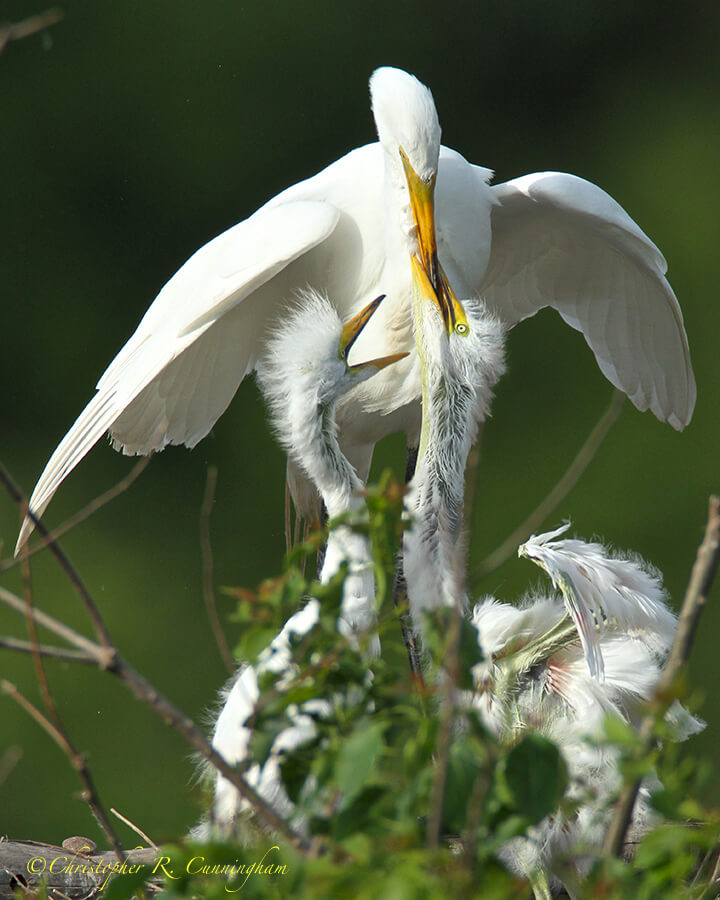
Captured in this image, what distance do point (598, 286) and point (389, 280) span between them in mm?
617

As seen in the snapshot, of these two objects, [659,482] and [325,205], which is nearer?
[325,205]

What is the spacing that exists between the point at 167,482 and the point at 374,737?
14.1ft

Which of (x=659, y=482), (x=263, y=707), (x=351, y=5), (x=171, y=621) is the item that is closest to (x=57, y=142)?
(x=351, y=5)

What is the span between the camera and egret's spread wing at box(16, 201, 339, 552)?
204cm

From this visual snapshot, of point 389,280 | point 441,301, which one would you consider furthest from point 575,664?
point 389,280

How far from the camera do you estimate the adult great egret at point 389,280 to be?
2.04m

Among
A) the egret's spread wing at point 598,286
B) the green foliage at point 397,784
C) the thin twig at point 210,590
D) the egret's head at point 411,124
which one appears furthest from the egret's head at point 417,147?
the green foliage at point 397,784

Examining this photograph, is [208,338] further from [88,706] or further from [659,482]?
[659,482]

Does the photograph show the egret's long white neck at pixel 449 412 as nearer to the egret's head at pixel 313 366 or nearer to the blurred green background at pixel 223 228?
the egret's head at pixel 313 366

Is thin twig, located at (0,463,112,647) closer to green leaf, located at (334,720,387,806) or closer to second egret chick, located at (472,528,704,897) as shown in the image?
green leaf, located at (334,720,387,806)

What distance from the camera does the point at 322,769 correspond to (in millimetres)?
780

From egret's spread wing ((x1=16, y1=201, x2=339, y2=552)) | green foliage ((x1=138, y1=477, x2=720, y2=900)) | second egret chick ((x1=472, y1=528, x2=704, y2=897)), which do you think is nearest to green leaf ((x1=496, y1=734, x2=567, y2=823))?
green foliage ((x1=138, y1=477, x2=720, y2=900))

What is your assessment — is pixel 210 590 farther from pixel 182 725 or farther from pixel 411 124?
pixel 411 124

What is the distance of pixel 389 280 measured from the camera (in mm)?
2244
